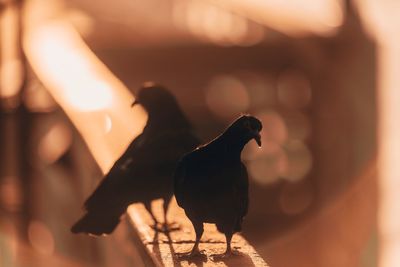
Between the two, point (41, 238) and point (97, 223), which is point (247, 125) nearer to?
point (97, 223)

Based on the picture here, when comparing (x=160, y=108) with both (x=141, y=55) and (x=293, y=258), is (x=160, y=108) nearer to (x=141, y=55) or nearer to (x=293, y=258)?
(x=293, y=258)

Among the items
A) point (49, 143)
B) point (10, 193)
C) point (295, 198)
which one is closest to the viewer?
point (10, 193)

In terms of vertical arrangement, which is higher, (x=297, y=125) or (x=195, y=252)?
(x=195, y=252)

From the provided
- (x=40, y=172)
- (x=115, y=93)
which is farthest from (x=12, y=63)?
(x=115, y=93)

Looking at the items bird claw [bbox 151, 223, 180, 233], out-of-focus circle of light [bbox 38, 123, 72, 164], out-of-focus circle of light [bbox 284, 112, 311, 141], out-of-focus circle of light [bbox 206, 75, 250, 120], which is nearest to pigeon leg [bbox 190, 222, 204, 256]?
bird claw [bbox 151, 223, 180, 233]

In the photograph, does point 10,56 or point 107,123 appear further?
point 10,56

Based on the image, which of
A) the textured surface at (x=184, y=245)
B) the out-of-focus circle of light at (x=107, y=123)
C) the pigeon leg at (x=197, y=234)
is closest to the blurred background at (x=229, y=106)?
the out-of-focus circle of light at (x=107, y=123)

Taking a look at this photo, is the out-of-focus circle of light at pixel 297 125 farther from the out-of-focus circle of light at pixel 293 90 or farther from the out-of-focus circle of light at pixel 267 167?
the out-of-focus circle of light at pixel 267 167

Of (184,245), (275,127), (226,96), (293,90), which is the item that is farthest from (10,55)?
(184,245)
